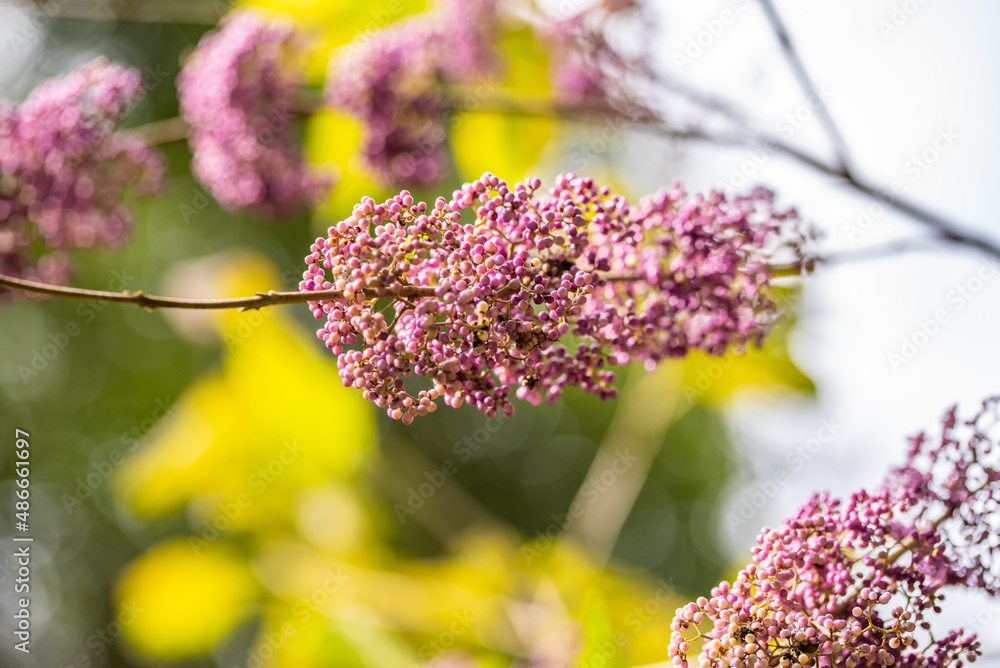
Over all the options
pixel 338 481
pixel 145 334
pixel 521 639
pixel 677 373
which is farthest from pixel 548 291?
pixel 145 334

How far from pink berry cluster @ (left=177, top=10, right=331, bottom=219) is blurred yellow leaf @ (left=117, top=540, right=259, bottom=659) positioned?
3.99 feet

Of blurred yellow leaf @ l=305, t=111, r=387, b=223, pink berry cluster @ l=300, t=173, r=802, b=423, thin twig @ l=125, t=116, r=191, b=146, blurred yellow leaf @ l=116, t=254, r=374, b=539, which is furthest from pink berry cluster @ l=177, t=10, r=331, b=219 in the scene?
pink berry cluster @ l=300, t=173, r=802, b=423

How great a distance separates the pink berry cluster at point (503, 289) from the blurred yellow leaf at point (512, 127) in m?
0.88

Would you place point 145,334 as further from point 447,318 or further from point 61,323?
point 447,318

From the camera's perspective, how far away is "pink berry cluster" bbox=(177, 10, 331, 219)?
1266 millimetres

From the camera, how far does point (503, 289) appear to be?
1.88 ft

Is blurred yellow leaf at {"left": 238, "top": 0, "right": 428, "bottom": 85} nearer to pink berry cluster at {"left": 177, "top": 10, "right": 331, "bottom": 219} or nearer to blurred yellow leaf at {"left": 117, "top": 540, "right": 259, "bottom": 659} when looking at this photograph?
pink berry cluster at {"left": 177, "top": 10, "right": 331, "bottom": 219}

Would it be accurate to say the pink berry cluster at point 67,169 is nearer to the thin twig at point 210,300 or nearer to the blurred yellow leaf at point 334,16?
the blurred yellow leaf at point 334,16

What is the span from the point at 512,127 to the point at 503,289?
1.04 meters

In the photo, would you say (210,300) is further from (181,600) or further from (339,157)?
(181,600)

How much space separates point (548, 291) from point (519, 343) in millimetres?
56

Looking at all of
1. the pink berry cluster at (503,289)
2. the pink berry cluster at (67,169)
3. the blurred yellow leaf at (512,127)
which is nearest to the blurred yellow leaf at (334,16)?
the blurred yellow leaf at (512,127)

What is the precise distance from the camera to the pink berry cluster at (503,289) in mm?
565

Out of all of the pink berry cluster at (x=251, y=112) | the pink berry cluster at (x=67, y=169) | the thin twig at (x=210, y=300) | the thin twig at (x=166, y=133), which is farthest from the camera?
the thin twig at (x=166, y=133)
